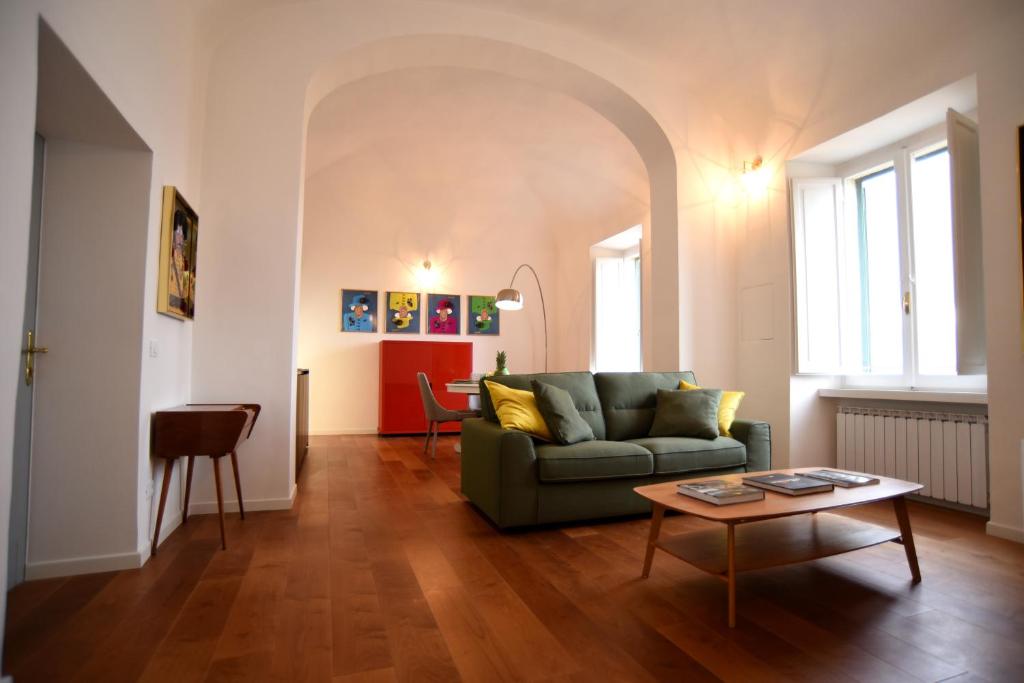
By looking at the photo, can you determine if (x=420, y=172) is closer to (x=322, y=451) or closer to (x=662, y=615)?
(x=322, y=451)

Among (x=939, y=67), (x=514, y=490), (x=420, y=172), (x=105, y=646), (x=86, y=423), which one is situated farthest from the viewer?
(x=420, y=172)

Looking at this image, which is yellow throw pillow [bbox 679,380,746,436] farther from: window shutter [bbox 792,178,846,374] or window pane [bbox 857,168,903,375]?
window pane [bbox 857,168,903,375]

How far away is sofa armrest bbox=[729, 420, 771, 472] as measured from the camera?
355cm

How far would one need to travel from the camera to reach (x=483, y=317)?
7.71 meters

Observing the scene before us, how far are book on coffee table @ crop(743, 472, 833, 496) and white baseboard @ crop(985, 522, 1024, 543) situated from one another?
1.39 meters

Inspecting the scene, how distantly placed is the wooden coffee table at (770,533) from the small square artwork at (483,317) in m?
5.42

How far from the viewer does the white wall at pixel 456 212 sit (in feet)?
18.7

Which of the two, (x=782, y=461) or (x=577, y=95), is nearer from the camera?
(x=782, y=461)

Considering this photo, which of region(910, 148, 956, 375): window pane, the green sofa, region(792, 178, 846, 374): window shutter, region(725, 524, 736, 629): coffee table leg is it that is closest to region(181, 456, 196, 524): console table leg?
the green sofa

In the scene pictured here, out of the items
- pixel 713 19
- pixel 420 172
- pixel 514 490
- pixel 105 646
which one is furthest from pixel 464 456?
pixel 420 172

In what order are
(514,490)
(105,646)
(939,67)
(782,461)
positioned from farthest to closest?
1. (782,461)
2. (939,67)
3. (514,490)
4. (105,646)

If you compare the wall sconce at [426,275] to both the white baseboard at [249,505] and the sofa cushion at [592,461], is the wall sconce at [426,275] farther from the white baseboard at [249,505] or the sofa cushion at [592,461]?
the sofa cushion at [592,461]

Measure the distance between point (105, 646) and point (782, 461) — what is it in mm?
4275

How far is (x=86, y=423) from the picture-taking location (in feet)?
7.73
